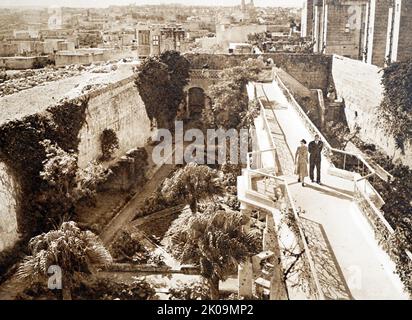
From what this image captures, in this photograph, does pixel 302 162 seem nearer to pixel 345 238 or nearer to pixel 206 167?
pixel 345 238

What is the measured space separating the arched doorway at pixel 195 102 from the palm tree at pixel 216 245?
18.7 m

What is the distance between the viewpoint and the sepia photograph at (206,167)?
794 cm

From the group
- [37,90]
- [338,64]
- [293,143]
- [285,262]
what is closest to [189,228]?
[285,262]

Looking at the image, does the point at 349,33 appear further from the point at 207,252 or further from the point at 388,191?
the point at 207,252

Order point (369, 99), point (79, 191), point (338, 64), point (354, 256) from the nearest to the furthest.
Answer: point (354, 256), point (79, 191), point (369, 99), point (338, 64)

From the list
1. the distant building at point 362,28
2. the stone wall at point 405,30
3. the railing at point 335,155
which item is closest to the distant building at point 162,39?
the railing at point 335,155

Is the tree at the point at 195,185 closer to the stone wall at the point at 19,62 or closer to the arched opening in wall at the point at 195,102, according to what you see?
the stone wall at the point at 19,62

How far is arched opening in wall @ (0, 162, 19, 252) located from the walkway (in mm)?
6886

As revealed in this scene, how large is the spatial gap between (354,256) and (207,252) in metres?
2.72

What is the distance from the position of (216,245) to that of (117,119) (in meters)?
12.1

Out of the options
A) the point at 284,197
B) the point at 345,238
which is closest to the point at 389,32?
the point at 284,197

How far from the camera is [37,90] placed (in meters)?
17.9

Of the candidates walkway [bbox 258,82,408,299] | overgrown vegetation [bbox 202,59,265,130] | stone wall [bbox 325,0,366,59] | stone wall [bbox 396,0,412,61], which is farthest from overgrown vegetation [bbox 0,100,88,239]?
stone wall [bbox 325,0,366,59]

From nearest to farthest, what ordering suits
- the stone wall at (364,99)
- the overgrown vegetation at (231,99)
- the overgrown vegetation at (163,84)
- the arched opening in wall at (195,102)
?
the stone wall at (364,99)
the overgrown vegetation at (231,99)
the overgrown vegetation at (163,84)
the arched opening in wall at (195,102)
